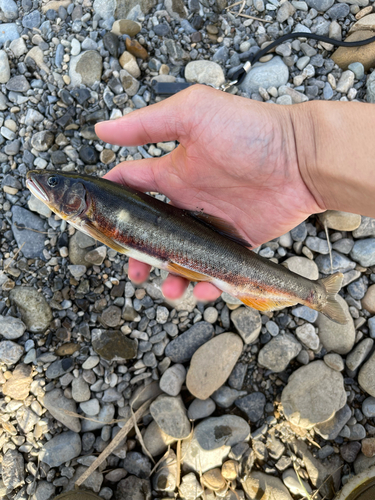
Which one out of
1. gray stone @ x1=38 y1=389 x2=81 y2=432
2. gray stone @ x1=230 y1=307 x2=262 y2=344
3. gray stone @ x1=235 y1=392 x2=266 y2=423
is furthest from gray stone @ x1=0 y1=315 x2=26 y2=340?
gray stone @ x1=235 y1=392 x2=266 y2=423

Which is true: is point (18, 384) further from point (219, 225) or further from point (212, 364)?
point (219, 225)

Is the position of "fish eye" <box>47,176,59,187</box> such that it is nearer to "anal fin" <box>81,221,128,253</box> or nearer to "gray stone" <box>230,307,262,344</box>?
"anal fin" <box>81,221,128,253</box>

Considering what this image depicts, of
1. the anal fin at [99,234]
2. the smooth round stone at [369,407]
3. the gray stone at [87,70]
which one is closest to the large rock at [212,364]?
the smooth round stone at [369,407]

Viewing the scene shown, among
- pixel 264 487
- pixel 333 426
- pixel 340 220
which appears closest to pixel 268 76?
pixel 340 220

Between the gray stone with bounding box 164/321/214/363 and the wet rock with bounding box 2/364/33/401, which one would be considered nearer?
the wet rock with bounding box 2/364/33/401

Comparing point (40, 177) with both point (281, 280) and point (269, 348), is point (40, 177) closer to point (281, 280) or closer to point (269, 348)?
point (281, 280)

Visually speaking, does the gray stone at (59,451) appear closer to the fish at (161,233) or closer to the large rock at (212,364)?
the large rock at (212,364)
